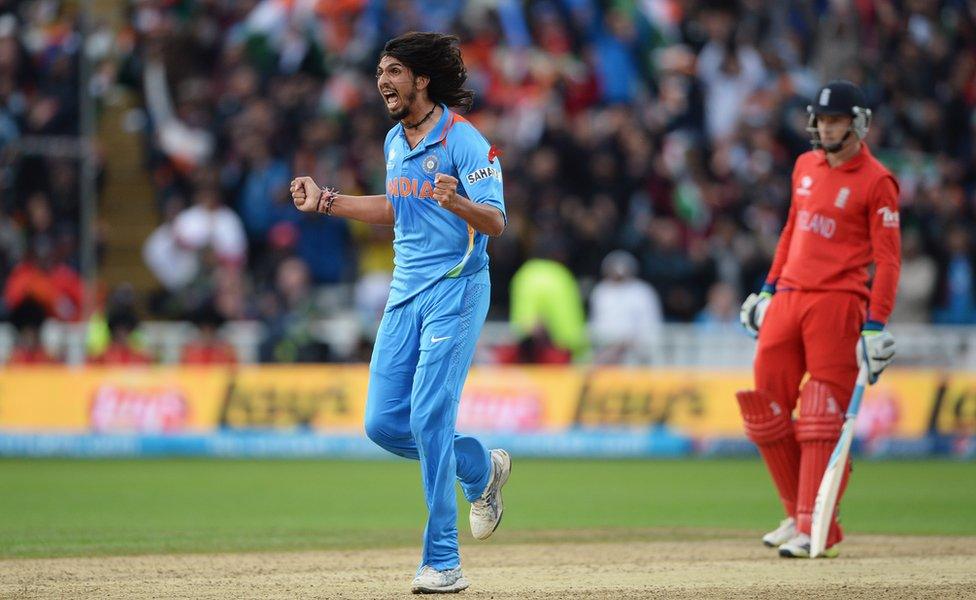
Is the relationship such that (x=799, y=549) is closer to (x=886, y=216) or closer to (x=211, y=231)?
(x=886, y=216)

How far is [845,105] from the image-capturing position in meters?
10.0

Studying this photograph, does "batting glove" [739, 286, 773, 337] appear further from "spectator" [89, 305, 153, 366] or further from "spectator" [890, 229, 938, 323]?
"spectator" [89, 305, 153, 366]

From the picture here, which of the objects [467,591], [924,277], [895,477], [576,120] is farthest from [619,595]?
[576,120]

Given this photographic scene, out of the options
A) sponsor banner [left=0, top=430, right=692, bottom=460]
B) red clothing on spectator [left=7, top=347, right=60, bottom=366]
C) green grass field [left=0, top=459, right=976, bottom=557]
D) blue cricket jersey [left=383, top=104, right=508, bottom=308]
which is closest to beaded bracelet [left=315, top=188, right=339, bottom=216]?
blue cricket jersey [left=383, top=104, right=508, bottom=308]

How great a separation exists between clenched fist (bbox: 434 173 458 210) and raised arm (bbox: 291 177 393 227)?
84 centimetres

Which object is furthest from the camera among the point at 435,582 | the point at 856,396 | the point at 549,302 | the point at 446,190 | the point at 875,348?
the point at 549,302

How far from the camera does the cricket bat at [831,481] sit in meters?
9.76

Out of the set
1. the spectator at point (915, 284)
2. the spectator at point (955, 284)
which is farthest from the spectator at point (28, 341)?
the spectator at point (955, 284)

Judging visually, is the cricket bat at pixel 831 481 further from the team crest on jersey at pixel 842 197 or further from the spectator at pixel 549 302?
the spectator at pixel 549 302

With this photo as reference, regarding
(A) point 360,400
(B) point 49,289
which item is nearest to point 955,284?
(A) point 360,400

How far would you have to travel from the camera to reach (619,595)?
8.12 metres

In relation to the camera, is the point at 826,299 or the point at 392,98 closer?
the point at 392,98

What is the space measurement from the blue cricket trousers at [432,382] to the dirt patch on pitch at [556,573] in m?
0.46

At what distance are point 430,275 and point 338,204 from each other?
2.22ft
